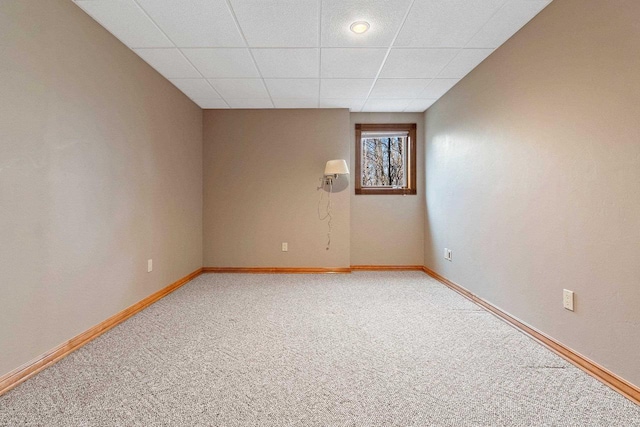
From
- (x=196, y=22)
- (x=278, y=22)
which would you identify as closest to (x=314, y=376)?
(x=278, y=22)

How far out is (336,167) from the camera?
374 centimetres

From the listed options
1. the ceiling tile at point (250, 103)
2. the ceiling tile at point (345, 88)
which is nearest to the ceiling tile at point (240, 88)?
the ceiling tile at point (250, 103)

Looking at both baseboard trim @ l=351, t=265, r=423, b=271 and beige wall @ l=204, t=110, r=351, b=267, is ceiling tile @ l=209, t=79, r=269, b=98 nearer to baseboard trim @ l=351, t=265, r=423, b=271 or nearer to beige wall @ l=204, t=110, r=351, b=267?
beige wall @ l=204, t=110, r=351, b=267

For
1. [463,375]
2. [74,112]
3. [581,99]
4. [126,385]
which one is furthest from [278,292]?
[581,99]

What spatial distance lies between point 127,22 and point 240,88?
127cm

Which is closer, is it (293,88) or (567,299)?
(567,299)

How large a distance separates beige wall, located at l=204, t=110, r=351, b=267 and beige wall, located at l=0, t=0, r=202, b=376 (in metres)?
1.05

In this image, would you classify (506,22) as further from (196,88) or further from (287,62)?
(196,88)

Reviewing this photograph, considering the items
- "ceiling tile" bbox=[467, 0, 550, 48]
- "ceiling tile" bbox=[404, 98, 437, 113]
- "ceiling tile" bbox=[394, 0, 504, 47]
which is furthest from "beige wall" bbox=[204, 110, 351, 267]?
"ceiling tile" bbox=[467, 0, 550, 48]

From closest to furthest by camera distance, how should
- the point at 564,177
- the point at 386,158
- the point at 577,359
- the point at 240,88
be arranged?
the point at 577,359 < the point at 564,177 < the point at 240,88 < the point at 386,158

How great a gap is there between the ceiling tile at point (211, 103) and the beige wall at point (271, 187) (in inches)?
5.3

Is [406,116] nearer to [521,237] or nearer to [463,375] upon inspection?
[521,237]

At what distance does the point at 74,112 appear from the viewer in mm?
1888

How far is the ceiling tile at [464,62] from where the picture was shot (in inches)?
97.6
